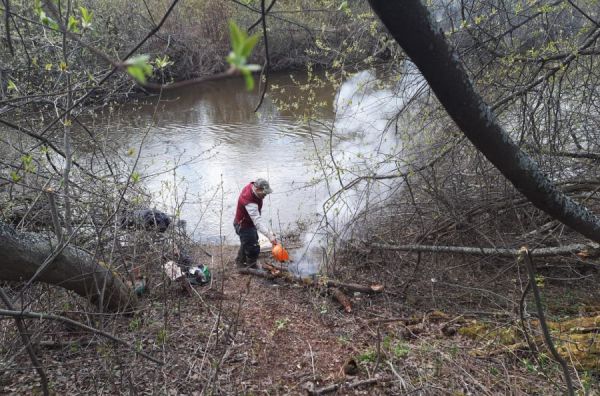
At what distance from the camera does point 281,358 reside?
3.93 m

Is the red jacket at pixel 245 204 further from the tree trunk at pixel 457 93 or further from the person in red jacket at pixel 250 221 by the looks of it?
the tree trunk at pixel 457 93

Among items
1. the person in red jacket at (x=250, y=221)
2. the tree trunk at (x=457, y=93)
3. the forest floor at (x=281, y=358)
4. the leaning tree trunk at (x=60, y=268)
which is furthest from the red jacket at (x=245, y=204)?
the tree trunk at (x=457, y=93)

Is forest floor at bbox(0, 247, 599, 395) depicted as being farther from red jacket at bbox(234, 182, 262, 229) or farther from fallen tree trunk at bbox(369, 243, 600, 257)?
red jacket at bbox(234, 182, 262, 229)

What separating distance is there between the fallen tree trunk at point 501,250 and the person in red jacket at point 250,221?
6.06 feet

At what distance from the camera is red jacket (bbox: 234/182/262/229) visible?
273 inches

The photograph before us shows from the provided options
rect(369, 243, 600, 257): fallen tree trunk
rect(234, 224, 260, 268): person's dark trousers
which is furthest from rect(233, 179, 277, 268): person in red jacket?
rect(369, 243, 600, 257): fallen tree trunk

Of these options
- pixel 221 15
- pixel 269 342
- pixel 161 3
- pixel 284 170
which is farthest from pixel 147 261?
pixel 221 15

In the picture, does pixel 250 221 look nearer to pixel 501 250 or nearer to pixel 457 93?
pixel 501 250

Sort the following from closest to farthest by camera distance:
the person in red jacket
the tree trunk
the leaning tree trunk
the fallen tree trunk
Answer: the tree trunk, the leaning tree trunk, the fallen tree trunk, the person in red jacket

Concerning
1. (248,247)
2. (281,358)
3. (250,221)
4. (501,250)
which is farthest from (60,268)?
(501,250)

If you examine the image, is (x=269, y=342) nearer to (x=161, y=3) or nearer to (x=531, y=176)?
(x=531, y=176)

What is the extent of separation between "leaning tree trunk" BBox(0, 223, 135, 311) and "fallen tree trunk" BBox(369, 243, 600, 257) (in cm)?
361

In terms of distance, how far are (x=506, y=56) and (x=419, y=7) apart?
12.0ft

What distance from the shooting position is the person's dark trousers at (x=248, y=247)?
23.9 feet
